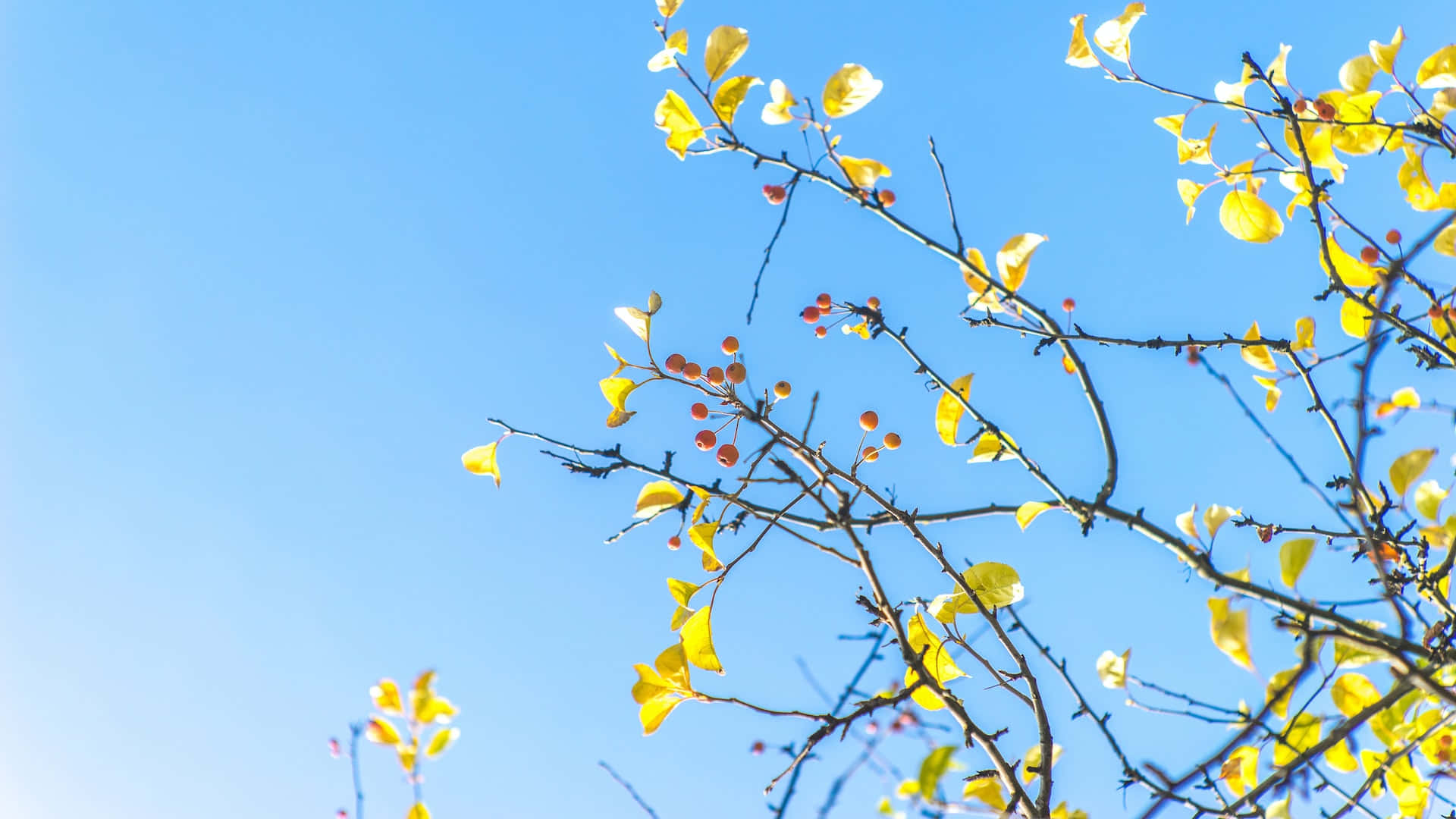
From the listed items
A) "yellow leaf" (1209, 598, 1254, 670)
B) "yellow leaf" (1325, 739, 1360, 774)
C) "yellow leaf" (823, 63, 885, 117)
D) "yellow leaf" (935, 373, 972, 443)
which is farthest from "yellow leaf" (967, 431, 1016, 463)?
"yellow leaf" (1325, 739, 1360, 774)

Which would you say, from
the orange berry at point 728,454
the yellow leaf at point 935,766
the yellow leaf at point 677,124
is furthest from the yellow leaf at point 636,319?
the yellow leaf at point 935,766

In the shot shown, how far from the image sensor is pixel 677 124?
225 cm

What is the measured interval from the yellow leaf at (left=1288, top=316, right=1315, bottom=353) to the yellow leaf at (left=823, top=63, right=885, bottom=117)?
1733mm

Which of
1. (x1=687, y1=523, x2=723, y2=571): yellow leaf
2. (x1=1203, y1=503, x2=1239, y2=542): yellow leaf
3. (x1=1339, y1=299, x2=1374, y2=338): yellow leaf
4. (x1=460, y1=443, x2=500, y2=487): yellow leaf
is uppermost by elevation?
(x1=460, y1=443, x2=500, y2=487): yellow leaf

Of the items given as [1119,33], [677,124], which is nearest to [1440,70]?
[1119,33]

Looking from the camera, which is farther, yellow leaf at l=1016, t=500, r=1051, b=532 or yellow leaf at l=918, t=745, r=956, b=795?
yellow leaf at l=1016, t=500, r=1051, b=532

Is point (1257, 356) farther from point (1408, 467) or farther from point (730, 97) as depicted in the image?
point (730, 97)

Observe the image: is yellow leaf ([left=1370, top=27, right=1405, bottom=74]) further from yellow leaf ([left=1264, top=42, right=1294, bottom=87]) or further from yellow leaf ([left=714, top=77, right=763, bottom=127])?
yellow leaf ([left=714, top=77, right=763, bottom=127])

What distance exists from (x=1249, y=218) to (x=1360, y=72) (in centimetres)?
60

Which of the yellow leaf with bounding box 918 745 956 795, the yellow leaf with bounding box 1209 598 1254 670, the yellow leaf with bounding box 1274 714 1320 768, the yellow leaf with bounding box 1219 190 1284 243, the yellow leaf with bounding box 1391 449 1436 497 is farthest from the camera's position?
the yellow leaf with bounding box 1219 190 1284 243

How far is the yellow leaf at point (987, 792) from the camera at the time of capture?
6.89 feet

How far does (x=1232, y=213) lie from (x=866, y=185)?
1.23 m

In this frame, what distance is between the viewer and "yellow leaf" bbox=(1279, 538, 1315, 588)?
2.01 metres

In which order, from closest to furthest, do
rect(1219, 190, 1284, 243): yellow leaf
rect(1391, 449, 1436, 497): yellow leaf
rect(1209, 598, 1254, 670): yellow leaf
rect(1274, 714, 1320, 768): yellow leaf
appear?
rect(1209, 598, 1254, 670): yellow leaf
rect(1274, 714, 1320, 768): yellow leaf
rect(1391, 449, 1436, 497): yellow leaf
rect(1219, 190, 1284, 243): yellow leaf
